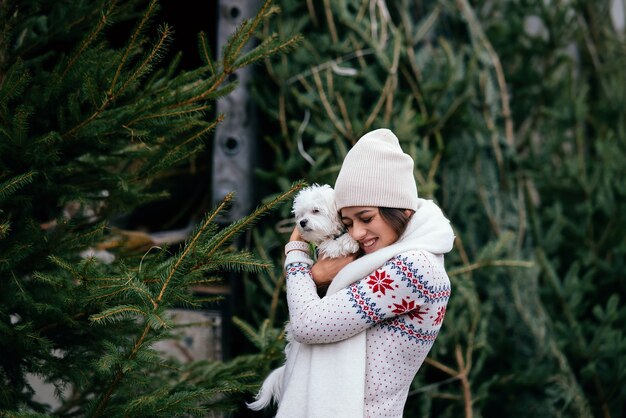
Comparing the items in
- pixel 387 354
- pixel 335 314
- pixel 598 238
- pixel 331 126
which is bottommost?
pixel 598 238

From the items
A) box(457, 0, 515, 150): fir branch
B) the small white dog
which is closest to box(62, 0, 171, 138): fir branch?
the small white dog

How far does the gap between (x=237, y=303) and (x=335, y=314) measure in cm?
206

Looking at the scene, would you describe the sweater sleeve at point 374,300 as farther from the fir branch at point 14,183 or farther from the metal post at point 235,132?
the metal post at point 235,132

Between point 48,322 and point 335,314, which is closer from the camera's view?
point 335,314

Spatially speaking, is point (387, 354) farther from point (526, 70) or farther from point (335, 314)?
point (526, 70)

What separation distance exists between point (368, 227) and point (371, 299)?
234mm

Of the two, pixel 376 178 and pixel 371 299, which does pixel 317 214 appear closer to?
pixel 376 178

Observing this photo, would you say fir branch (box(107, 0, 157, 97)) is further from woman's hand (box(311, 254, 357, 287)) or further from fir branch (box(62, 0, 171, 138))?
woman's hand (box(311, 254, 357, 287))

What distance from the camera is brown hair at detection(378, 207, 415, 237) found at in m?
1.98

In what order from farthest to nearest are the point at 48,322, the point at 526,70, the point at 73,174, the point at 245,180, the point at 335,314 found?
the point at 526,70, the point at 245,180, the point at 73,174, the point at 48,322, the point at 335,314

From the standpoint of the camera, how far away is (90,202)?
254 cm

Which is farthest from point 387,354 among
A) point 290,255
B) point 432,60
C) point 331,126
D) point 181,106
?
point 432,60

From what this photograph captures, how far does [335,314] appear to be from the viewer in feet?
6.09

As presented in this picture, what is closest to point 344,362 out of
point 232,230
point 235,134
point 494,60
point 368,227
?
point 368,227
